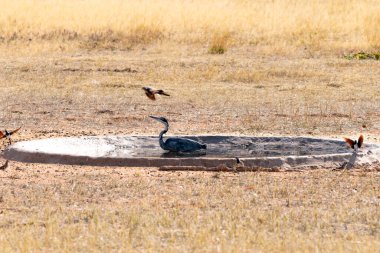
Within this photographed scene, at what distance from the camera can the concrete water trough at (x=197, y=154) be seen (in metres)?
10.1

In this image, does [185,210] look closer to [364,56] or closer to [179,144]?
[179,144]

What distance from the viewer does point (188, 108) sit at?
15508 millimetres

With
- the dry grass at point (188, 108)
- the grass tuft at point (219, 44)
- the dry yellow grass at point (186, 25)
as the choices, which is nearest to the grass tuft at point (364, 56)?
the dry grass at point (188, 108)

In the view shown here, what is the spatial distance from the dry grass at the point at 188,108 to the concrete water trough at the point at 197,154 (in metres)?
0.19

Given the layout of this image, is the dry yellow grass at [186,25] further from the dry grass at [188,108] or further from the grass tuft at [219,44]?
the grass tuft at [219,44]

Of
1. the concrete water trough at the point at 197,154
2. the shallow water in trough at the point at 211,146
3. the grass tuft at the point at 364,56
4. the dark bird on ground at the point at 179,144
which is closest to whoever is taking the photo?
the concrete water trough at the point at 197,154

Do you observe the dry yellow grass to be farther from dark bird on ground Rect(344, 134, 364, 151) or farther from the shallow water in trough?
dark bird on ground Rect(344, 134, 364, 151)

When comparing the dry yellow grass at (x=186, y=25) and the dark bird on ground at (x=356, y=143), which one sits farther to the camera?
the dry yellow grass at (x=186, y=25)

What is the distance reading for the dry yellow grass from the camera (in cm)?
2344

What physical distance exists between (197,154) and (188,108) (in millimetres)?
4707

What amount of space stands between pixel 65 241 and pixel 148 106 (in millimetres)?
8692

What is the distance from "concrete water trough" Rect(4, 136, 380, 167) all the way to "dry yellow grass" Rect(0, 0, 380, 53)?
11.1 meters

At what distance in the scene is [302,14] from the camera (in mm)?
27594

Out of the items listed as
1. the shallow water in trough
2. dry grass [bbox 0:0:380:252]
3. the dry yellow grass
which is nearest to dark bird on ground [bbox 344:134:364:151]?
dry grass [bbox 0:0:380:252]
